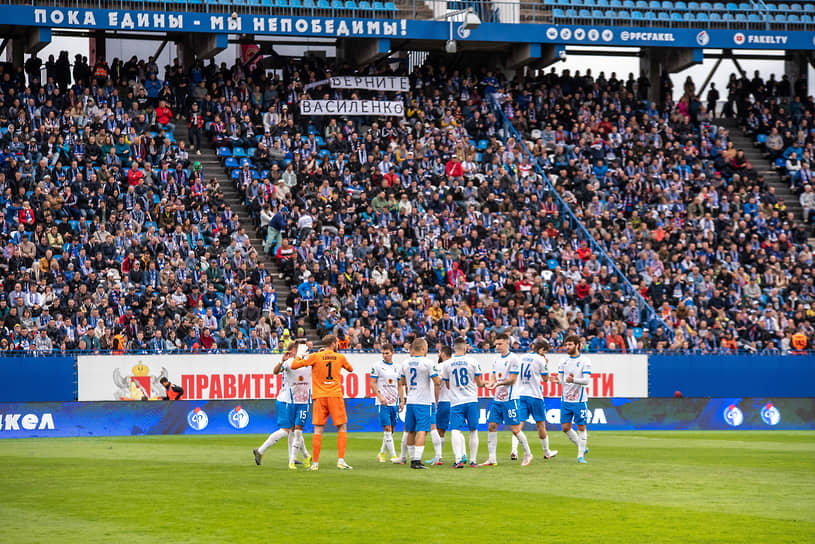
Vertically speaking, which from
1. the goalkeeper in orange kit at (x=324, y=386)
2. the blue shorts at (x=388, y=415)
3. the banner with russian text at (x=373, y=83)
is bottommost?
the blue shorts at (x=388, y=415)

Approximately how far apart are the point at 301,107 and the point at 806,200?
17.2 m

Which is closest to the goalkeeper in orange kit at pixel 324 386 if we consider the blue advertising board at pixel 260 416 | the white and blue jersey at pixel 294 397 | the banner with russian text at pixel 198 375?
the white and blue jersey at pixel 294 397

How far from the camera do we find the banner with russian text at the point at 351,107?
135 ft

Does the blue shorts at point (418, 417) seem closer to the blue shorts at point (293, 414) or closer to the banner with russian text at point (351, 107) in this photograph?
the blue shorts at point (293, 414)

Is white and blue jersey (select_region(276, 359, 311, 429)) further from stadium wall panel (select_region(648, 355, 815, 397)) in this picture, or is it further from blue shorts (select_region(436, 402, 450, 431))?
stadium wall panel (select_region(648, 355, 815, 397))

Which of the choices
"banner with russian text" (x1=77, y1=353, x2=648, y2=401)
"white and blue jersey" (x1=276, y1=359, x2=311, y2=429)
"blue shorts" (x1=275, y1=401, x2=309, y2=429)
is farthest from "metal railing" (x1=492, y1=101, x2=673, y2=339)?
"blue shorts" (x1=275, y1=401, x2=309, y2=429)

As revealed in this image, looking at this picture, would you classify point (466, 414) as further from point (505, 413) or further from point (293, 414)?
point (293, 414)

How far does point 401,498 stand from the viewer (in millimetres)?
15422

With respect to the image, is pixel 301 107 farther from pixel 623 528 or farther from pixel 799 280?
pixel 623 528

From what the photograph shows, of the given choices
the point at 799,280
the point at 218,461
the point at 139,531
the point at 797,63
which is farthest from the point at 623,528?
the point at 797,63

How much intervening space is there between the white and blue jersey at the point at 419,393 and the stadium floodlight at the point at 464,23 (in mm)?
23322

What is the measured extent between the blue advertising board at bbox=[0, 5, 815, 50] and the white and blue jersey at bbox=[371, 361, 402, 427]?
69.9ft

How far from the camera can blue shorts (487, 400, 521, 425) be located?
851 inches

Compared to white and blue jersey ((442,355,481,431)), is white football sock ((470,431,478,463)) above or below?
below
